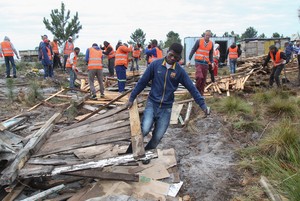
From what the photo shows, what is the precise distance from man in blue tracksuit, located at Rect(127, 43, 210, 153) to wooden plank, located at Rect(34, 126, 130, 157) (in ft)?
0.88

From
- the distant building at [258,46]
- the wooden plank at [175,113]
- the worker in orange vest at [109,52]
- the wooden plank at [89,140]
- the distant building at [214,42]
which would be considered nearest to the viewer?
the wooden plank at [89,140]

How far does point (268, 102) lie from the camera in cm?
800

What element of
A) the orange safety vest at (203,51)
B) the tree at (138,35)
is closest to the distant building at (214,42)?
the orange safety vest at (203,51)

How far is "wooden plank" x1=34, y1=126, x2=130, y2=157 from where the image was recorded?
13.1ft

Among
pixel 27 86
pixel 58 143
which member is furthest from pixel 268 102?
pixel 27 86

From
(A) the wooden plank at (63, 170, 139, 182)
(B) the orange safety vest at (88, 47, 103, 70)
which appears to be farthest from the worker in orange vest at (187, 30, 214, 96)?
(A) the wooden plank at (63, 170, 139, 182)

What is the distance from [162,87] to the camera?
161 inches

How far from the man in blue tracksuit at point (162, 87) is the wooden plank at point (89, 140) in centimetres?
27

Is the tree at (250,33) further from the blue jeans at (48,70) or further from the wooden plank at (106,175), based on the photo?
the wooden plank at (106,175)

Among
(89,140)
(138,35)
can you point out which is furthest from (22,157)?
(138,35)

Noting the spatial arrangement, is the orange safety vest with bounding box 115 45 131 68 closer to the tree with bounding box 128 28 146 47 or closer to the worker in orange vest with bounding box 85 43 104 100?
the worker in orange vest with bounding box 85 43 104 100

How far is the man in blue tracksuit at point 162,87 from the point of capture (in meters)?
4.04

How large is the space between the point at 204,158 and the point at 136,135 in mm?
1615

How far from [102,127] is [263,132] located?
3343mm
